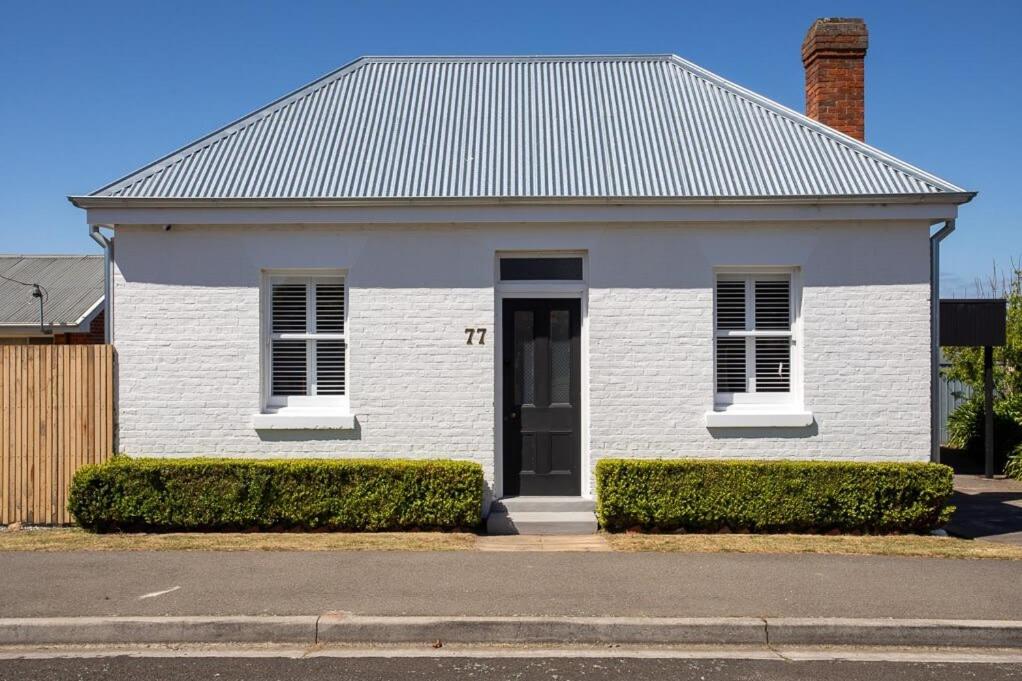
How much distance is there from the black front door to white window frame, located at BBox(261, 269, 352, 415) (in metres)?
1.98

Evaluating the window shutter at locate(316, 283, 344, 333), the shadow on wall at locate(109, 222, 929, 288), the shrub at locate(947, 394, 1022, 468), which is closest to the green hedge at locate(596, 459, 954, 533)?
the shadow on wall at locate(109, 222, 929, 288)

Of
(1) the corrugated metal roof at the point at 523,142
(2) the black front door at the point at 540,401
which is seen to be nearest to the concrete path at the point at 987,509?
(1) the corrugated metal roof at the point at 523,142

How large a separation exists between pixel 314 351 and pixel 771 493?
5.48m

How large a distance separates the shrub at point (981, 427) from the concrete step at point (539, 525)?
11.2 m

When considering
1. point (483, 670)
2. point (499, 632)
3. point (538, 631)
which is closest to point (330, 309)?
point (499, 632)

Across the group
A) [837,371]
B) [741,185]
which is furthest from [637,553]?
[741,185]

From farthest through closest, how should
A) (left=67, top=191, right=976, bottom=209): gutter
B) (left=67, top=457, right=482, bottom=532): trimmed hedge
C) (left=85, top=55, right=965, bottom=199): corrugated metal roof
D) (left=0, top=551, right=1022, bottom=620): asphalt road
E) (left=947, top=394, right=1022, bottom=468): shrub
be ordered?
(left=947, top=394, right=1022, bottom=468): shrub → (left=85, top=55, right=965, bottom=199): corrugated metal roof → (left=67, top=191, right=976, bottom=209): gutter → (left=67, top=457, right=482, bottom=532): trimmed hedge → (left=0, top=551, right=1022, bottom=620): asphalt road

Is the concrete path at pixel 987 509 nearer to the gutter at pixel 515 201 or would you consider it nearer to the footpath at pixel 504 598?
the footpath at pixel 504 598

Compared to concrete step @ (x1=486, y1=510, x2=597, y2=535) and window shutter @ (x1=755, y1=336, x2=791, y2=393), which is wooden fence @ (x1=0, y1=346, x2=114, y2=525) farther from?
window shutter @ (x1=755, y1=336, x2=791, y2=393)

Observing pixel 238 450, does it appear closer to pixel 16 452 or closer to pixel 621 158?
pixel 16 452

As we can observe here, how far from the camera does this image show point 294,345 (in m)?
10.9

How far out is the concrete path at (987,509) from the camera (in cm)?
1085

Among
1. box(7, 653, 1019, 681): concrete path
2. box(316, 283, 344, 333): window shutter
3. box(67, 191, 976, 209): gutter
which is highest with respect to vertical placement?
box(67, 191, 976, 209): gutter

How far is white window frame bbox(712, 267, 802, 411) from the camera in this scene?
10.7 metres
